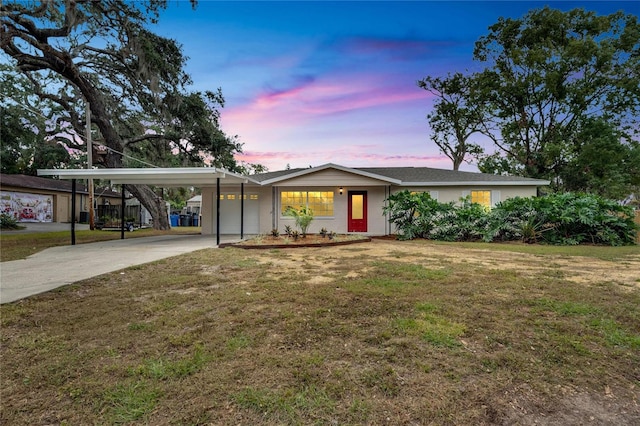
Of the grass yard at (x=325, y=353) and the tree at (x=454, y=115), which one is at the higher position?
the tree at (x=454, y=115)

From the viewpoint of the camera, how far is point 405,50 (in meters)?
13.0

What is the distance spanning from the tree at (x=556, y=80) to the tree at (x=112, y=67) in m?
18.8

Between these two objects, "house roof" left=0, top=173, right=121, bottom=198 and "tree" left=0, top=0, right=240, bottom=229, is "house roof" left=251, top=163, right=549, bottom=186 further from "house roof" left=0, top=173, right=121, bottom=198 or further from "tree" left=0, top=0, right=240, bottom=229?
"house roof" left=0, top=173, right=121, bottom=198

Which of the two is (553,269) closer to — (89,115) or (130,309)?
(130,309)

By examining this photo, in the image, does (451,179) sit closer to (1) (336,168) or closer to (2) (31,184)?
(1) (336,168)

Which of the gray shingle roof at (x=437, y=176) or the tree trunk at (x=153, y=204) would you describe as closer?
the gray shingle roof at (x=437, y=176)

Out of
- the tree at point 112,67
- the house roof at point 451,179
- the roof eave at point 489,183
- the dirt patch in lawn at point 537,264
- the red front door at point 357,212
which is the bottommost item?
the dirt patch in lawn at point 537,264

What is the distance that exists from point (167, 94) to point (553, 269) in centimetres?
1606

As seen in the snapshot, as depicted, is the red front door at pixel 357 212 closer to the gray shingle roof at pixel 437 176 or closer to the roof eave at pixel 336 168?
the roof eave at pixel 336 168

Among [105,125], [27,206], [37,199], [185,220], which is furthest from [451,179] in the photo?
[37,199]

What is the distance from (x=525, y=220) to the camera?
11570mm

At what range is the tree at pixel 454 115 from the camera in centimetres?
2545

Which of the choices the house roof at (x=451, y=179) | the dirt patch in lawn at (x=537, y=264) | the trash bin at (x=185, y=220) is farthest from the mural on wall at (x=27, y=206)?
the house roof at (x=451, y=179)

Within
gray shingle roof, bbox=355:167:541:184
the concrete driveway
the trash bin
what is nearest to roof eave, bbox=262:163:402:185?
gray shingle roof, bbox=355:167:541:184
